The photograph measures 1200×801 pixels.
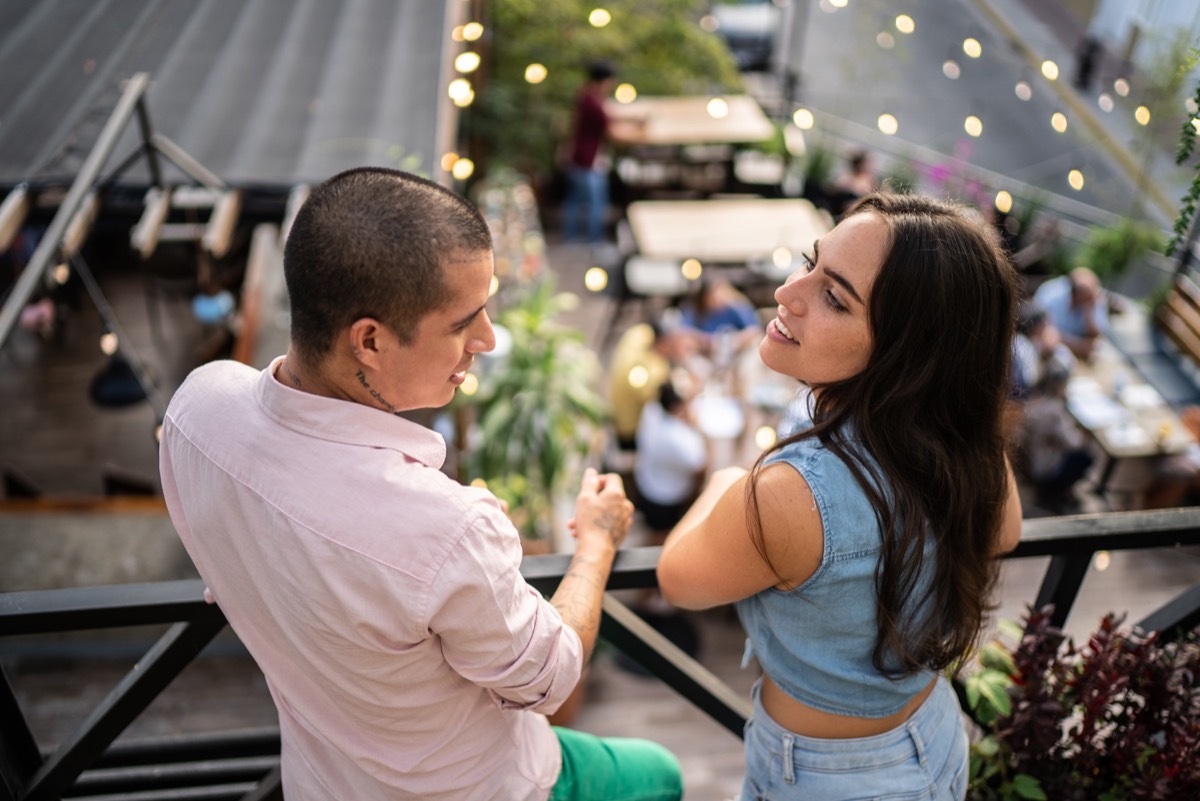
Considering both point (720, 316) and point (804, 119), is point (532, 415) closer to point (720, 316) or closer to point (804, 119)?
point (720, 316)

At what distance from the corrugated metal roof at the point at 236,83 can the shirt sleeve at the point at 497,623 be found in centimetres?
256

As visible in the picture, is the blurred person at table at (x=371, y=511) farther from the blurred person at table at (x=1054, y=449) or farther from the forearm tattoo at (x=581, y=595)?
the blurred person at table at (x=1054, y=449)

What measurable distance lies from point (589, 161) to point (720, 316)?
7.69 feet

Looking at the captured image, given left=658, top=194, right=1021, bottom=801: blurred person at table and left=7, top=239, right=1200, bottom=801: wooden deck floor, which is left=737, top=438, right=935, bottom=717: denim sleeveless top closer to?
left=658, top=194, right=1021, bottom=801: blurred person at table

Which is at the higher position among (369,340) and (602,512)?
(369,340)

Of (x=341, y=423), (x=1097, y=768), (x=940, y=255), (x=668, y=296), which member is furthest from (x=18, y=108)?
(x=668, y=296)

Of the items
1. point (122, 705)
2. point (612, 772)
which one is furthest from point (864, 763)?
point (122, 705)

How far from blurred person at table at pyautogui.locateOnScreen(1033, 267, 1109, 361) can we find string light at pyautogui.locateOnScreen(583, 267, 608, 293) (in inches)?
118

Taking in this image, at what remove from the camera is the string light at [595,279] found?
23.1 ft

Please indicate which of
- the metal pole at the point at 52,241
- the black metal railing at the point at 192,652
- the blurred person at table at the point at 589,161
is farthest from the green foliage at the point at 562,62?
the black metal railing at the point at 192,652

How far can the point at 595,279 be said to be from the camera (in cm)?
705

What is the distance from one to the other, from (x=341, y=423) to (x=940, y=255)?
0.71 metres

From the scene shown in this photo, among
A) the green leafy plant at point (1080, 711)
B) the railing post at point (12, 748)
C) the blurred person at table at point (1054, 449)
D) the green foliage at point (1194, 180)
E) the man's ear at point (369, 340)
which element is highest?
the green foliage at point (1194, 180)

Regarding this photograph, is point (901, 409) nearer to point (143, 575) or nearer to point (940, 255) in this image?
point (940, 255)
